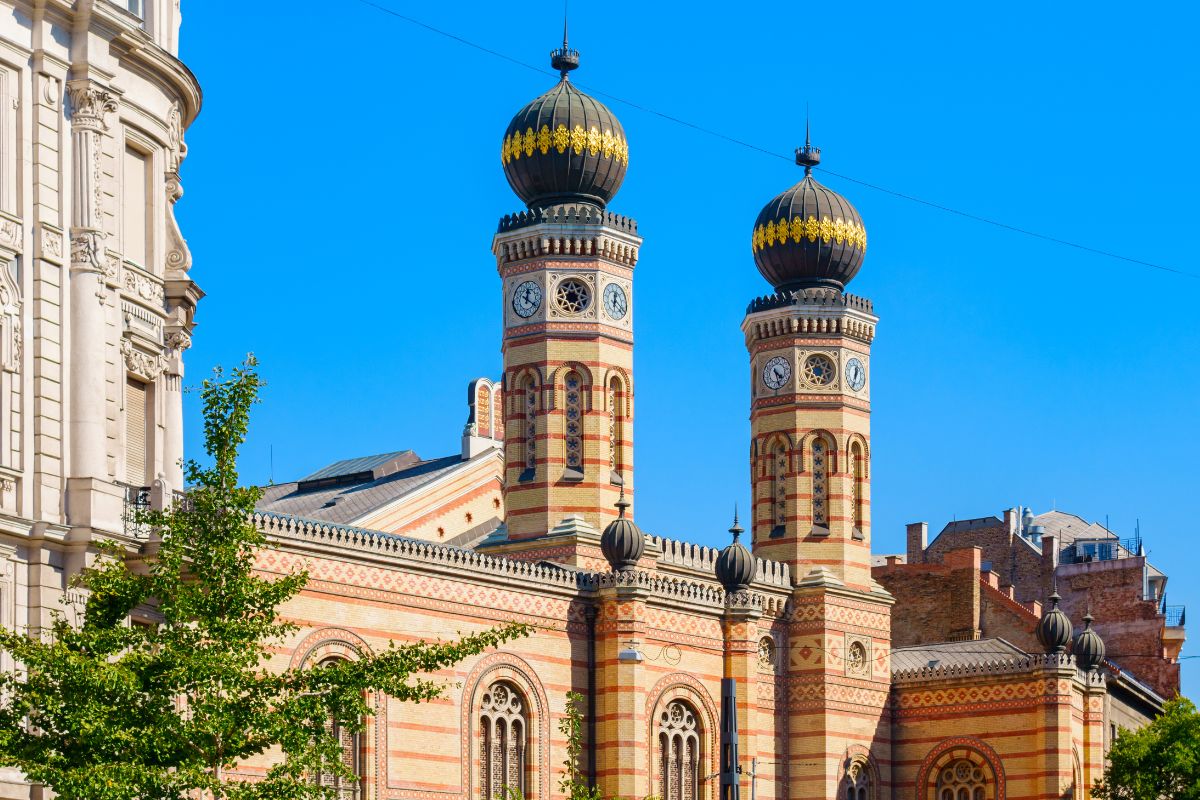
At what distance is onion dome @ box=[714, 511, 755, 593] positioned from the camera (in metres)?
46.8

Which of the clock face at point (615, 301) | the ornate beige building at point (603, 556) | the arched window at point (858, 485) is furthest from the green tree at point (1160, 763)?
the clock face at point (615, 301)

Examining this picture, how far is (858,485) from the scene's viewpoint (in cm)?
5262

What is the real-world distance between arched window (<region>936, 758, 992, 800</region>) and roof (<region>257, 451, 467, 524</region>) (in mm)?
15785

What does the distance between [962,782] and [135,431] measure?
90.3 ft

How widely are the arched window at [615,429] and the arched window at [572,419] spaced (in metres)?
0.68

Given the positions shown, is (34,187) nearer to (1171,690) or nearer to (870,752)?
(870,752)

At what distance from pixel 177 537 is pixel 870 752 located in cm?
2928

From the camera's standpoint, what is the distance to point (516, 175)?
159ft

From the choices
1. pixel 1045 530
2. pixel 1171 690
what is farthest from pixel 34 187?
pixel 1045 530

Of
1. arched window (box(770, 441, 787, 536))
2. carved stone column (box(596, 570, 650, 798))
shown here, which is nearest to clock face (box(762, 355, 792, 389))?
arched window (box(770, 441, 787, 536))

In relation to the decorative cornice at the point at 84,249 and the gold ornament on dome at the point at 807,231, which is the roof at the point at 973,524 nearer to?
the gold ornament on dome at the point at 807,231

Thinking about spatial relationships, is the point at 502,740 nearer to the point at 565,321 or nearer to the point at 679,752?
the point at 679,752

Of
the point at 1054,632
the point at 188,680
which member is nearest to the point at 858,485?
the point at 1054,632

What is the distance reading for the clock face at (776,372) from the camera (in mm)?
52312
